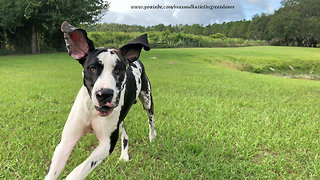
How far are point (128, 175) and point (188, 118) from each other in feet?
7.73

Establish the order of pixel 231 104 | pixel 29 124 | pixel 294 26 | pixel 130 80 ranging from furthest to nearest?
pixel 294 26 < pixel 231 104 < pixel 29 124 < pixel 130 80

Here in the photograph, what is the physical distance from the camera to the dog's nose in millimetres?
1976

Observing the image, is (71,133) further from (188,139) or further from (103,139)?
(188,139)

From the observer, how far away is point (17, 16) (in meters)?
22.3

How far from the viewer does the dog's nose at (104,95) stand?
1976mm

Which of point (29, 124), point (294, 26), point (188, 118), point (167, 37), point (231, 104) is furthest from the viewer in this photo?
point (294, 26)

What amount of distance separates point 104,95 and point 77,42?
723 mm

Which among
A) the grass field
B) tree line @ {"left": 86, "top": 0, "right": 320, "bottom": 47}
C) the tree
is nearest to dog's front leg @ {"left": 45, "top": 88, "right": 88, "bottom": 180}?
the grass field

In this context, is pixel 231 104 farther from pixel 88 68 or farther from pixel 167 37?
pixel 167 37

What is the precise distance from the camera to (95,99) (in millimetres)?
2023

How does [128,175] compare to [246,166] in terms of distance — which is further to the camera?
[246,166]

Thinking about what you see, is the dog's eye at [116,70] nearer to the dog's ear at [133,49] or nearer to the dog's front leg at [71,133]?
the dog's ear at [133,49]

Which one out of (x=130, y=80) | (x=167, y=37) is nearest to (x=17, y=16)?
(x=130, y=80)

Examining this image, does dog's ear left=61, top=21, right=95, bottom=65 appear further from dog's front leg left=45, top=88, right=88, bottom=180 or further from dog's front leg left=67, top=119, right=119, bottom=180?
dog's front leg left=67, top=119, right=119, bottom=180
